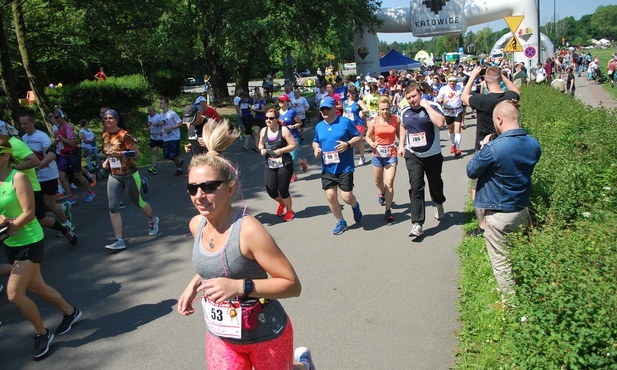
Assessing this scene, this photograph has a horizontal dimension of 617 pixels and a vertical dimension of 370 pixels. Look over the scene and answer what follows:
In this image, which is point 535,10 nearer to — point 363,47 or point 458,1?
point 458,1

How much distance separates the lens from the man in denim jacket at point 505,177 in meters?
4.09

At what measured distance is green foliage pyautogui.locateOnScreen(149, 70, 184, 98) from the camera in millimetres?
26250

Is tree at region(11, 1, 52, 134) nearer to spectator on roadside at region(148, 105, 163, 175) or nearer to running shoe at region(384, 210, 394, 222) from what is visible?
spectator on roadside at region(148, 105, 163, 175)

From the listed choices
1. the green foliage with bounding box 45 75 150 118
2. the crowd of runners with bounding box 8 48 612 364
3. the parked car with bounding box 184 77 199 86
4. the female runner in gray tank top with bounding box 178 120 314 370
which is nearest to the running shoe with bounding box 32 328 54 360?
the crowd of runners with bounding box 8 48 612 364

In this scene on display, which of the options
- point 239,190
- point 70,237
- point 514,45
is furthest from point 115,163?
point 514,45

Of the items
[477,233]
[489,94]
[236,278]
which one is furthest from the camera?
[489,94]

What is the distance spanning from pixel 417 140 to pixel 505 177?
2380 millimetres

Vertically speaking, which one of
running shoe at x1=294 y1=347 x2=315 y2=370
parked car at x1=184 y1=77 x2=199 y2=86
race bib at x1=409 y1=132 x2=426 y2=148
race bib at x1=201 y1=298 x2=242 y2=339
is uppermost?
parked car at x1=184 y1=77 x2=199 y2=86

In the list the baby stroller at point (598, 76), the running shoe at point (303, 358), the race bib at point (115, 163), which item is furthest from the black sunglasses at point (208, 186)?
the baby stroller at point (598, 76)

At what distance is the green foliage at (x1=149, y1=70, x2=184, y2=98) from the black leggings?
1969 cm

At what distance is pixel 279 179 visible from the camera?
24.9 feet

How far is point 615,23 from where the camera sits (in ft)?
507

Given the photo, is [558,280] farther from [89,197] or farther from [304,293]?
[89,197]

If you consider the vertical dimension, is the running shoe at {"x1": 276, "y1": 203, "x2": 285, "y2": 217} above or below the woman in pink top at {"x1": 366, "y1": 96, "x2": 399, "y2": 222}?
below
